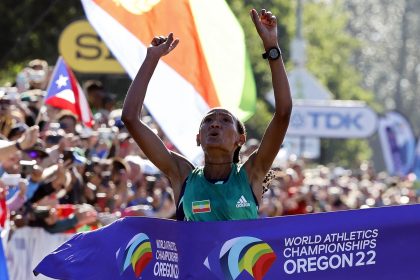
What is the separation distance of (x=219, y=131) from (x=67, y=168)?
5.47 m

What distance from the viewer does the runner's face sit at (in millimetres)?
7820

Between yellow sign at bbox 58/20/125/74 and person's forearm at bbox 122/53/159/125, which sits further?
yellow sign at bbox 58/20/125/74

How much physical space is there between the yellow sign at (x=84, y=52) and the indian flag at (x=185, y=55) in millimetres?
7756

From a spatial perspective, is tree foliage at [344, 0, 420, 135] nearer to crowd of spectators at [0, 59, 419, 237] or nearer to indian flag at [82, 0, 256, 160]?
crowd of spectators at [0, 59, 419, 237]

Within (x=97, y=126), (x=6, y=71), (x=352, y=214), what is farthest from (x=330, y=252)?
(x=6, y=71)

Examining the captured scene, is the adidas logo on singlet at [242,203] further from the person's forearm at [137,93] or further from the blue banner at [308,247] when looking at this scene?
the person's forearm at [137,93]

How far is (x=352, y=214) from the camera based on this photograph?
757 centimetres

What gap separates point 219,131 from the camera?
7832mm

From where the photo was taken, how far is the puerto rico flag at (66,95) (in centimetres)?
1409

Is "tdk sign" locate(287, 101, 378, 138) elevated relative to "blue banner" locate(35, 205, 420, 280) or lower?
lower

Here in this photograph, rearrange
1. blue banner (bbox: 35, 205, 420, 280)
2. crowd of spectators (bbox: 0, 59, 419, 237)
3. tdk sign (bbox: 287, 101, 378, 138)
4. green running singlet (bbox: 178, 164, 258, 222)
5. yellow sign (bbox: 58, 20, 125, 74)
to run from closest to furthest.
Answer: blue banner (bbox: 35, 205, 420, 280) < green running singlet (bbox: 178, 164, 258, 222) < crowd of spectators (bbox: 0, 59, 419, 237) < yellow sign (bbox: 58, 20, 125, 74) < tdk sign (bbox: 287, 101, 378, 138)

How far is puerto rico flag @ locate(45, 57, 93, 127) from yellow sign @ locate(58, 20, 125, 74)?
21.1 feet

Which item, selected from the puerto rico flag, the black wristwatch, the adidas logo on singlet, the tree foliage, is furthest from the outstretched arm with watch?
the tree foliage

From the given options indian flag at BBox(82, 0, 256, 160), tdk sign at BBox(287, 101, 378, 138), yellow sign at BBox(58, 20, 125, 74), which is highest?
indian flag at BBox(82, 0, 256, 160)
